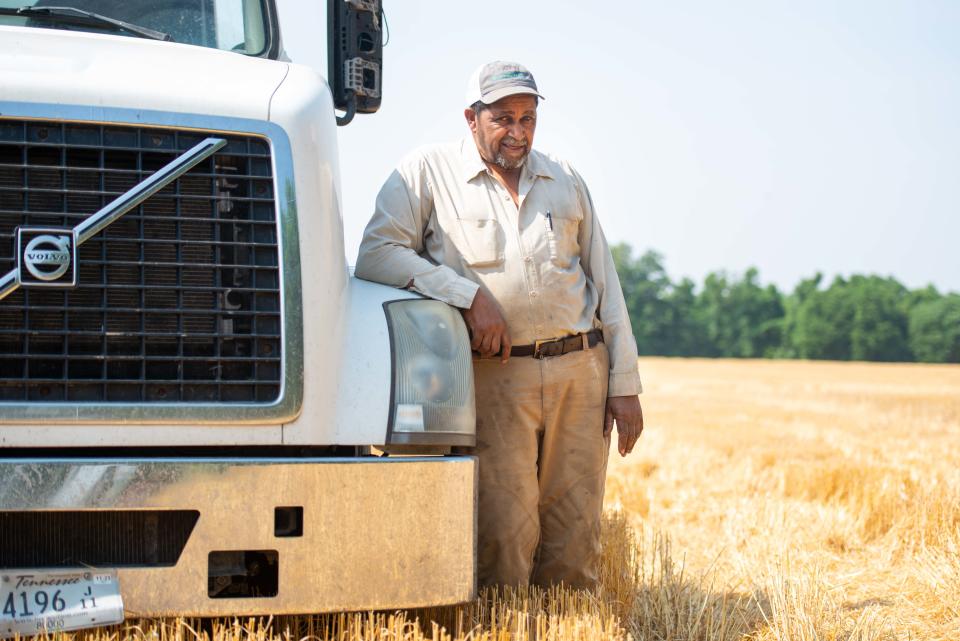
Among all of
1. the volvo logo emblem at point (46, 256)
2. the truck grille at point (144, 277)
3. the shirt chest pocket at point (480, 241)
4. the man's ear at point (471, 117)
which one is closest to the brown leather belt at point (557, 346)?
the shirt chest pocket at point (480, 241)

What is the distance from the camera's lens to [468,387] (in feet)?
12.3

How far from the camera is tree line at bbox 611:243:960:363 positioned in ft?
266

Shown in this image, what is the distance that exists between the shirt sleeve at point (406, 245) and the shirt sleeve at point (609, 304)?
0.68 m

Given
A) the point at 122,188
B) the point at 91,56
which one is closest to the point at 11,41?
the point at 91,56

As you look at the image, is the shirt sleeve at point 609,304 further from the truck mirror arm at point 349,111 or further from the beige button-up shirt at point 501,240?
the truck mirror arm at point 349,111

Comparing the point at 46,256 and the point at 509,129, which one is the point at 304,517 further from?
the point at 509,129

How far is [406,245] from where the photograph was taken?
174 inches

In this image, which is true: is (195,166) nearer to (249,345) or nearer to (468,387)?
(249,345)

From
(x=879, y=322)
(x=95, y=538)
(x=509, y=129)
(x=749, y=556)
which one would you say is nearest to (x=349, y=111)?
(x=509, y=129)

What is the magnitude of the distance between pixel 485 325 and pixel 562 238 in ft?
1.89

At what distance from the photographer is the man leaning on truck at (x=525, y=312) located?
447cm

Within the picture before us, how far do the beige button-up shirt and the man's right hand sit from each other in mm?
90

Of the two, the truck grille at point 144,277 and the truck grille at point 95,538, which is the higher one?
the truck grille at point 144,277

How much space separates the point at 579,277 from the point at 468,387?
3.63 feet
